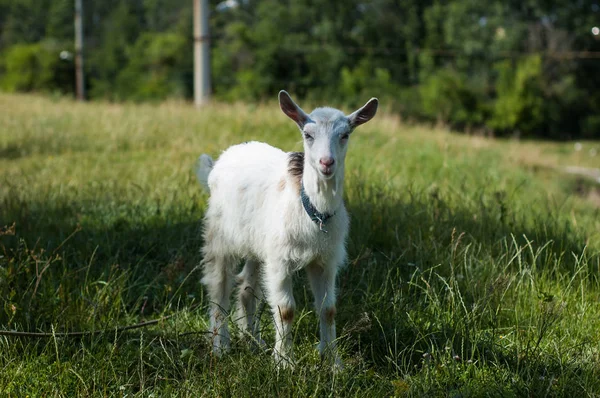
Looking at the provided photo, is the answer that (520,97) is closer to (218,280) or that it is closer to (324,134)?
(218,280)

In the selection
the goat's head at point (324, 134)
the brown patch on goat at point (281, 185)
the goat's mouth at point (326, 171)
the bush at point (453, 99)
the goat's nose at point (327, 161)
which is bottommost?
the bush at point (453, 99)

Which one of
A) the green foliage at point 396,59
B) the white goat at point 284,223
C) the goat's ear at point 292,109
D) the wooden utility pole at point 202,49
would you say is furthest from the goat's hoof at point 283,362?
the green foliage at point 396,59

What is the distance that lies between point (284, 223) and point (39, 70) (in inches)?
1555

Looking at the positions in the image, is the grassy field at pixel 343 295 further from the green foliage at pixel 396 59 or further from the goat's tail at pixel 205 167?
the green foliage at pixel 396 59

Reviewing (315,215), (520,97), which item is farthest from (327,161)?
(520,97)

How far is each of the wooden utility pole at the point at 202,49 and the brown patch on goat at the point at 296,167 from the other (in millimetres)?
11741

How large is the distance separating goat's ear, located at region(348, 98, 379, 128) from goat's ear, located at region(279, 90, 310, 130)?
246mm

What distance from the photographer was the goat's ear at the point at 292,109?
3549mm

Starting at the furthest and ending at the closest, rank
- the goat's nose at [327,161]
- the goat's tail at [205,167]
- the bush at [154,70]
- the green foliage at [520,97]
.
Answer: the bush at [154,70], the green foliage at [520,97], the goat's tail at [205,167], the goat's nose at [327,161]

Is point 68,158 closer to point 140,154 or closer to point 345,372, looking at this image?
point 140,154

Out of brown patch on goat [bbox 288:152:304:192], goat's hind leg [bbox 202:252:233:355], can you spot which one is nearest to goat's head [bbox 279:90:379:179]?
brown patch on goat [bbox 288:152:304:192]

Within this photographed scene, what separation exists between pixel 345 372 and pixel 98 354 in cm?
130

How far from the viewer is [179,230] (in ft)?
18.5

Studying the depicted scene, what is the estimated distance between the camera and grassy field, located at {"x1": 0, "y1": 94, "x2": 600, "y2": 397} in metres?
3.45
